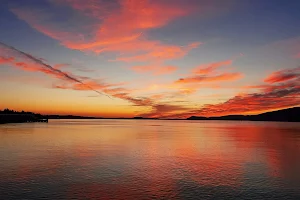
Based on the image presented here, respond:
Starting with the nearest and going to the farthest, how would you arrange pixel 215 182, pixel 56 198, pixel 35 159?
pixel 56 198
pixel 215 182
pixel 35 159

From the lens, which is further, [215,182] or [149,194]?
[215,182]

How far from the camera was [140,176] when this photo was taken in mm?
28938

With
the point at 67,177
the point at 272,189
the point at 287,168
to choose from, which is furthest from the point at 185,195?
the point at 287,168

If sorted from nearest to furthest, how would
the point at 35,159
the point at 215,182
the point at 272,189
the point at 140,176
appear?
1. the point at 272,189
2. the point at 215,182
3. the point at 140,176
4. the point at 35,159

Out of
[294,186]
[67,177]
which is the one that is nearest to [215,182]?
[294,186]

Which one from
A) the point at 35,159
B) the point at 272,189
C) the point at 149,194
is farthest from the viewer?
the point at 35,159

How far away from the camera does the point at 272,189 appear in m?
24.0

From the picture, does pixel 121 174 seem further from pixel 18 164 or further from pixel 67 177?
pixel 18 164

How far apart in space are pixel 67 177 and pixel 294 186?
2064cm

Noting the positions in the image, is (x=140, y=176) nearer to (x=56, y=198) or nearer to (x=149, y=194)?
(x=149, y=194)

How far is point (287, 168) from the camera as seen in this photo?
34.3 m

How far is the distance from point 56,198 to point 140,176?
10.1m

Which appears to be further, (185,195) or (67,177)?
(67,177)

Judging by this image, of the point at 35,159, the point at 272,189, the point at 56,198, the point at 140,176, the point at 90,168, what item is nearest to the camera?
the point at 56,198
